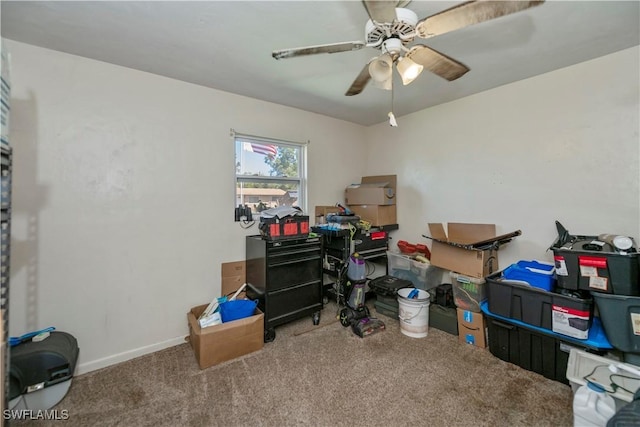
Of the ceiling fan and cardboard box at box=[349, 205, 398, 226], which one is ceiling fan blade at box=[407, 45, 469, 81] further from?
cardboard box at box=[349, 205, 398, 226]

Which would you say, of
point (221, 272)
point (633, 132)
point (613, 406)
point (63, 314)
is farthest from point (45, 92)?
point (633, 132)

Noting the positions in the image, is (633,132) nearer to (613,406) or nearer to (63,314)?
(613,406)

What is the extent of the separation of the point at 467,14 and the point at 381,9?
0.38 m

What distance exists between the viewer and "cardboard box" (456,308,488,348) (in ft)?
7.70

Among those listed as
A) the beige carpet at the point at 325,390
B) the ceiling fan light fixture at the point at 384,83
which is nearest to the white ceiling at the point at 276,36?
the ceiling fan light fixture at the point at 384,83

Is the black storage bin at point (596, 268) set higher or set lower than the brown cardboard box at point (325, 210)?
lower

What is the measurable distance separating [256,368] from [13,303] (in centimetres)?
176

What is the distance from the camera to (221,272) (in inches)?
107

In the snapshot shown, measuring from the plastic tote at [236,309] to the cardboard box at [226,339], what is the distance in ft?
0.32

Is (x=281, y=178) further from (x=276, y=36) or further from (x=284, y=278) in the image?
(x=276, y=36)

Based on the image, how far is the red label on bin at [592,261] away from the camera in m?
1.71

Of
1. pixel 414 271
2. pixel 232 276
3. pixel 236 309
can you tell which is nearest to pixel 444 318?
pixel 414 271

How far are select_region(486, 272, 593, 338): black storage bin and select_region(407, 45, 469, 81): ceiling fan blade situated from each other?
166 cm

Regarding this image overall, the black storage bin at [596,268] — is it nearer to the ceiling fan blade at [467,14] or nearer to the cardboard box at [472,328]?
the cardboard box at [472,328]
